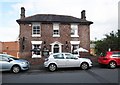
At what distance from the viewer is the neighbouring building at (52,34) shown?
3212cm

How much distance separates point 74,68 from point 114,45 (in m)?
11.1

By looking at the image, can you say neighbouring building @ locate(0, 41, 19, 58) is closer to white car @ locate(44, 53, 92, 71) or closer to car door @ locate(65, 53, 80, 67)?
white car @ locate(44, 53, 92, 71)

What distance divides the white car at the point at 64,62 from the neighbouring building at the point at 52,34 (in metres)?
11.1

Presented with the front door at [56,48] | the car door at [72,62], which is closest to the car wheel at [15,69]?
the car door at [72,62]

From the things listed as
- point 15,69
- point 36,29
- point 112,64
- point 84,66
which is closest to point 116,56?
point 112,64

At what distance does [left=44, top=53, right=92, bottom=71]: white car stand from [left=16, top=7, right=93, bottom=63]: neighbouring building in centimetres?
1108

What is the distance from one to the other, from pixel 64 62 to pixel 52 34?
1292 cm

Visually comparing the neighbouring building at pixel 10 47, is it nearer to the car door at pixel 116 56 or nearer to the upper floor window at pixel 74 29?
the upper floor window at pixel 74 29

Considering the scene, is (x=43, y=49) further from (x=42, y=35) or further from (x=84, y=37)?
(x=84, y=37)

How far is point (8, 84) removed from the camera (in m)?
12.8

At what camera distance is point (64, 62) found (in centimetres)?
2006

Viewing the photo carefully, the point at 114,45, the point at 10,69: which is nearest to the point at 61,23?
the point at 114,45

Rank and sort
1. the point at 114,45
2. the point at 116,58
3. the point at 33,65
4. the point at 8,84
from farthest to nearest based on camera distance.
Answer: the point at 114,45 → the point at 33,65 → the point at 116,58 → the point at 8,84

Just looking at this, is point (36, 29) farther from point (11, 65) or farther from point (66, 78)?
point (66, 78)
